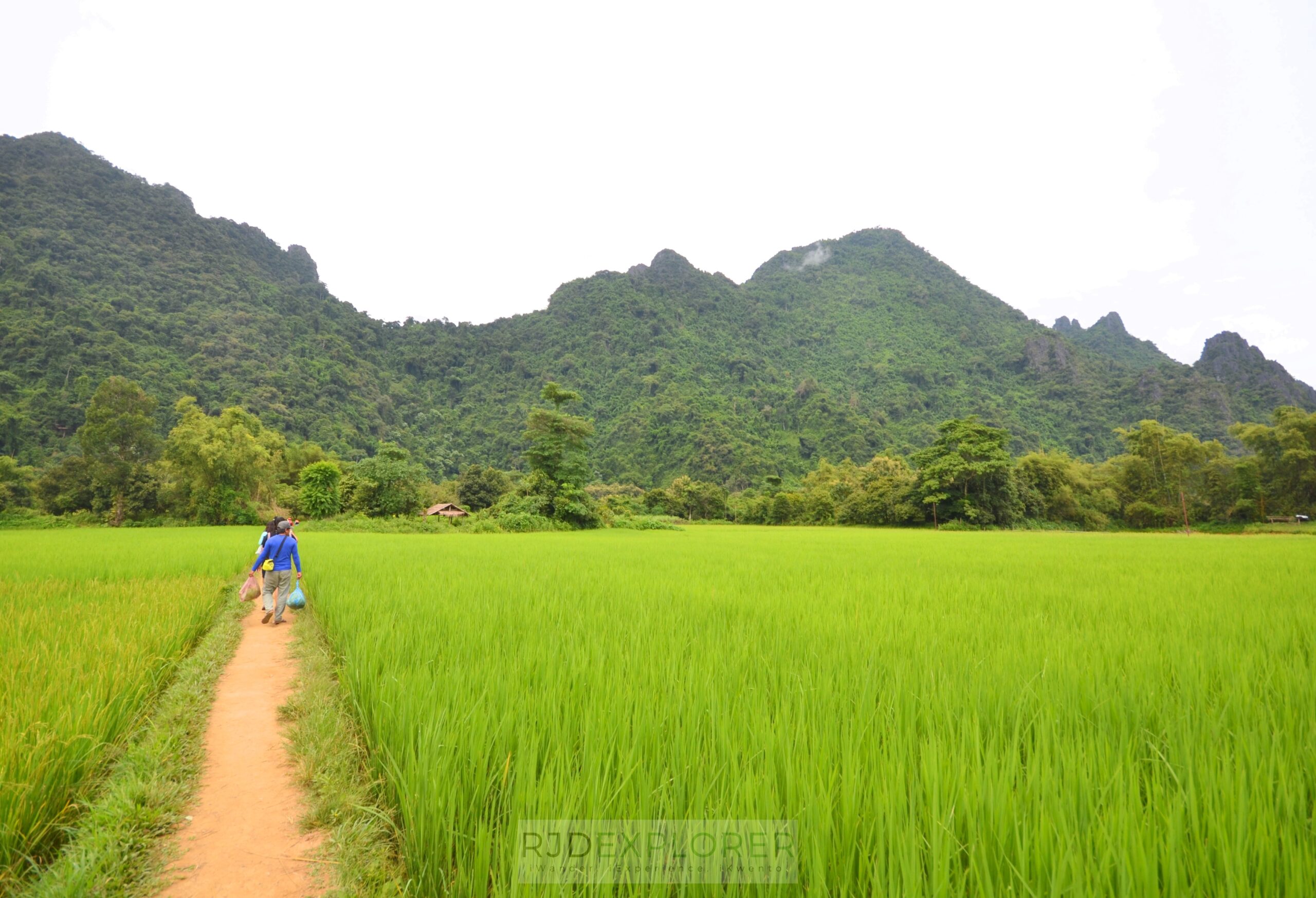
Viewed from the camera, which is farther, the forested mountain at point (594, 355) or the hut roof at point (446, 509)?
the forested mountain at point (594, 355)

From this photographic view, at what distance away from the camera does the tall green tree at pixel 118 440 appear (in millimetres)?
27172

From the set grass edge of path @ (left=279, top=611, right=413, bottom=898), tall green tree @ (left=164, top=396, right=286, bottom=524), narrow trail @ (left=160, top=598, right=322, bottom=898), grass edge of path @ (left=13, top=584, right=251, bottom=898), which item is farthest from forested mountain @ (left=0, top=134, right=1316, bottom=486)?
grass edge of path @ (left=13, top=584, right=251, bottom=898)

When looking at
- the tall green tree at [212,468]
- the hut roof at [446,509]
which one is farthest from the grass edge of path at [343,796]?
the hut roof at [446,509]

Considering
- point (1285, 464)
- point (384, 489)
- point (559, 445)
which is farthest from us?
point (384, 489)

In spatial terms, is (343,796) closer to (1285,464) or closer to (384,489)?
(384,489)

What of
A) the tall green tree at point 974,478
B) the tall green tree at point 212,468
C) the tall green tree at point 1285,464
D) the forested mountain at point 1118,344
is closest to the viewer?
the tall green tree at point 212,468

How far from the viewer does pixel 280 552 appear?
5555 mm

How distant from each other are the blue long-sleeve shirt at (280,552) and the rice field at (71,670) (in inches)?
25.8

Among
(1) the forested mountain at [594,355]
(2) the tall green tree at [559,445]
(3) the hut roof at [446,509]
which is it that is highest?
(1) the forested mountain at [594,355]

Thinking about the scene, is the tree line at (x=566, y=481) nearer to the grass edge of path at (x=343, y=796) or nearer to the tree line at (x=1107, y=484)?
the tree line at (x=1107, y=484)

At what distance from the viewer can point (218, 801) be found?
2.06 metres

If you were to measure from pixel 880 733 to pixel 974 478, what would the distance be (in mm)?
34605

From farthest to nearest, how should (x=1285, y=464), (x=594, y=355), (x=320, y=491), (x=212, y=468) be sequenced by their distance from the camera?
(x=594, y=355) < (x=320, y=491) < (x=1285, y=464) < (x=212, y=468)

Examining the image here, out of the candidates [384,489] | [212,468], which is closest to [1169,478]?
[384,489]
